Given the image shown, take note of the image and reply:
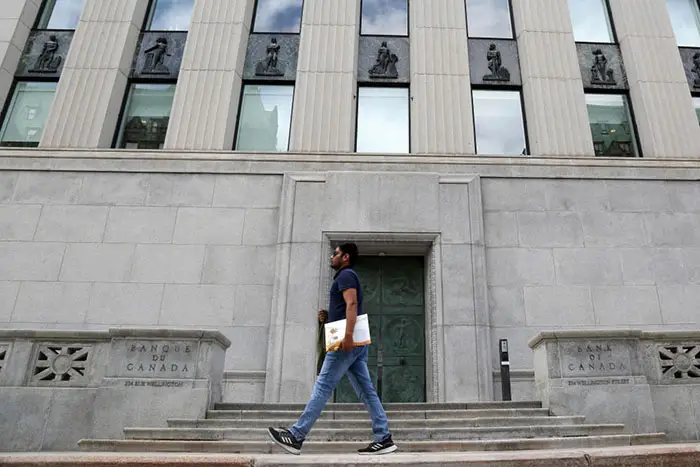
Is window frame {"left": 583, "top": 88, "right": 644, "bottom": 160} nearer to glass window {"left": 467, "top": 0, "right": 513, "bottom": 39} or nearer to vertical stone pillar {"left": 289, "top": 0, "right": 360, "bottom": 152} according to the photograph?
glass window {"left": 467, "top": 0, "right": 513, "bottom": 39}

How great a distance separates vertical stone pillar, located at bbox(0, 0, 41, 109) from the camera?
44.8 ft

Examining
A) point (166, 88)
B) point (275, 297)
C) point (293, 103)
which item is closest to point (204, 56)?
point (166, 88)

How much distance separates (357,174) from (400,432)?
22.8 feet

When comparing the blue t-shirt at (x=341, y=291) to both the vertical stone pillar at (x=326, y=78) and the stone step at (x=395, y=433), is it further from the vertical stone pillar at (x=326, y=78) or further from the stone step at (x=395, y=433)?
the vertical stone pillar at (x=326, y=78)

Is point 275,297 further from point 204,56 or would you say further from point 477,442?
point 204,56

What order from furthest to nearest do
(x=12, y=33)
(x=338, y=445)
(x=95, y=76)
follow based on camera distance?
(x=12, y=33)
(x=95, y=76)
(x=338, y=445)

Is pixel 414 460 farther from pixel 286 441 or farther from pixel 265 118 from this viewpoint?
pixel 265 118

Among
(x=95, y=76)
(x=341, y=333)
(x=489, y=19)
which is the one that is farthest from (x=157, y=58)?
(x=341, y=333)

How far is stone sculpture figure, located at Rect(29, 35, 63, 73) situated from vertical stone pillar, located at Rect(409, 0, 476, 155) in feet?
32.8

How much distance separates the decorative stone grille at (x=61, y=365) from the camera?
7684mm

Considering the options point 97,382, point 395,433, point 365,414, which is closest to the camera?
point 395,433

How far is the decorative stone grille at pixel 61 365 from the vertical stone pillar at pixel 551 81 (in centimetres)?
1116

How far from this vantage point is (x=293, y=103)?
44.4ft

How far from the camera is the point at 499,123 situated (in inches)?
540
